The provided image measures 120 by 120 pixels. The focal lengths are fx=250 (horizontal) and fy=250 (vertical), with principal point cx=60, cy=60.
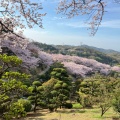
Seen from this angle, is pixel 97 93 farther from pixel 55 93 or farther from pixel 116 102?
pixel 55 93

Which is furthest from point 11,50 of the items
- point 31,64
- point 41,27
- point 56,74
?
point 41,27

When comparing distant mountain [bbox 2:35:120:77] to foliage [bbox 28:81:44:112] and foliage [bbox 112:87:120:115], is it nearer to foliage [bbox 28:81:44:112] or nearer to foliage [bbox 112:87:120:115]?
foliage [bbox 28:81:44:112]

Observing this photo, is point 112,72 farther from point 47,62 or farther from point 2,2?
point 2,2

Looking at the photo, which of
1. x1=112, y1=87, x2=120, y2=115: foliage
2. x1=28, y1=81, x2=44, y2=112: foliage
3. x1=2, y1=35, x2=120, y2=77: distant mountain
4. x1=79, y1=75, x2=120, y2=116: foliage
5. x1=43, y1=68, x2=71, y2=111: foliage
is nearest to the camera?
x1=112, y1=87, x2=120, y2=115: foliage

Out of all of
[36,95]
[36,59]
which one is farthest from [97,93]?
[36,59]

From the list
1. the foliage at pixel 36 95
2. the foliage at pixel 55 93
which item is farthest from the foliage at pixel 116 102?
the foliage at pixel 36 95

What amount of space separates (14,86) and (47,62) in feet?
77.5

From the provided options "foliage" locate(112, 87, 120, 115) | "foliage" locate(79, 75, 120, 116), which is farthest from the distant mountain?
"foliage" locate(112, 87, 120, 115)

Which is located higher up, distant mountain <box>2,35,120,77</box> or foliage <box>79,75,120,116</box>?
distant mountain <box>2,35,120,77</box>

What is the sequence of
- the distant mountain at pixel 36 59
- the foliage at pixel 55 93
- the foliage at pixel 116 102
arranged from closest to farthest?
1. the foliage at pixel 116 102
2. the foliage at pixel 55 93
3. the distant mountain at pixel 36 59

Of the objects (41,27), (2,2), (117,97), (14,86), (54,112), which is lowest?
(54,112)

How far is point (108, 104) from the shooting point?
1961 cm

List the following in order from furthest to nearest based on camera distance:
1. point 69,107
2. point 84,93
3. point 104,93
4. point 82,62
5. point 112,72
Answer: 1. point 112,72
2. point 82,62
3. point 84,93
4. point 69,107
5. point 104,93

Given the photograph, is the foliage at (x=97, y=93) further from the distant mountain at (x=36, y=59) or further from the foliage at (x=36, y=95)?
the distant mountain at (x=36, y=59)
